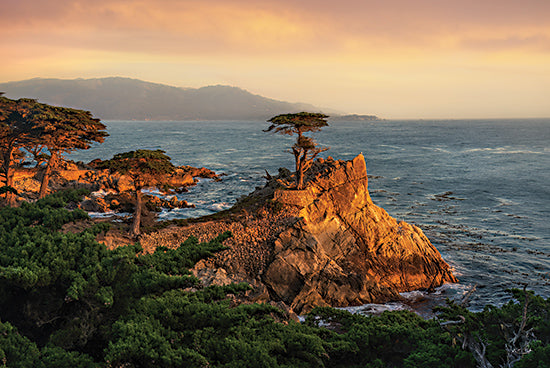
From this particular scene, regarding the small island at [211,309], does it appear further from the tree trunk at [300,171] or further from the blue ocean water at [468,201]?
the blue ocean water at [468,201]

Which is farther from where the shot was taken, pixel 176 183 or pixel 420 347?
pixel 176 183

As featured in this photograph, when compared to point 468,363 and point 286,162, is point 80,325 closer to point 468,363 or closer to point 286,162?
point 468,363

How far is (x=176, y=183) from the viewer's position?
50562 millimetres

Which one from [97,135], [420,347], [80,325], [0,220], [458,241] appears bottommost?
[458,241]

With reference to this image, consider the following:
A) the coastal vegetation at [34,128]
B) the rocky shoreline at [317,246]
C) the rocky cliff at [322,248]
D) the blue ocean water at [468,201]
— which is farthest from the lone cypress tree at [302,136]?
the coastal vegetation at [34,128]

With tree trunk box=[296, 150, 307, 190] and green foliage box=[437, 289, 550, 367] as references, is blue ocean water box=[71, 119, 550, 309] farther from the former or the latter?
green foliage box=[437, 289, 550, 367]

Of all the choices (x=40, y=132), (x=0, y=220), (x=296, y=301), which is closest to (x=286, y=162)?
(x=40, y=132)

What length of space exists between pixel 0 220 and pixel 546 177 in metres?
71.0

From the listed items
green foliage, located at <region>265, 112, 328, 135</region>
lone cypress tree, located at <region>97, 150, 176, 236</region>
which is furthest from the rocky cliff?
lone cypress tree, located at <region>97, 150, 176, 236</region>

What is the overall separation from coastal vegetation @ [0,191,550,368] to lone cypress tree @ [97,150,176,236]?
1320 cm

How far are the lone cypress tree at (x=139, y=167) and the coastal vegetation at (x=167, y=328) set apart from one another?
1320cm

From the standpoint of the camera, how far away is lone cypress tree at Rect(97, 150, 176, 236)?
24.2m

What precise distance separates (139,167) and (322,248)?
553 inches

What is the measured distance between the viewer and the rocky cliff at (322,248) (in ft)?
62.7
